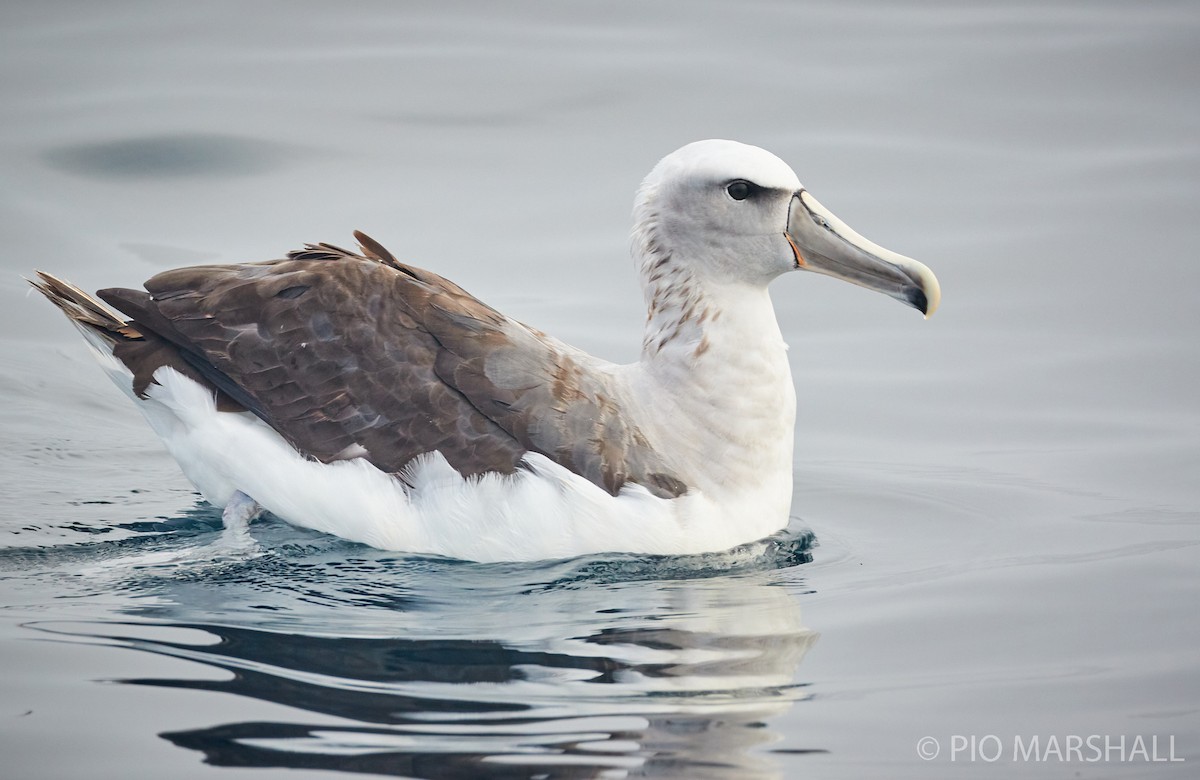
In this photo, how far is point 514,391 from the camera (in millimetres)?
7312

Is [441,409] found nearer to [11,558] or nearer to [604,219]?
[11,558]

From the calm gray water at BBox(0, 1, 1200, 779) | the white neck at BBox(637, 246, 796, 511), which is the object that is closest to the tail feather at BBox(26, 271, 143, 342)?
the calm gray water at BBox(0, 1, 1200, 779)

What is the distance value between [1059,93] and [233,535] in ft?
33.7

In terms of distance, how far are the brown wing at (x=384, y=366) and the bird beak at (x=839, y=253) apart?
1.21 metres

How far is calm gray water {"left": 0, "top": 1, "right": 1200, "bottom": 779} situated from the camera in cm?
557

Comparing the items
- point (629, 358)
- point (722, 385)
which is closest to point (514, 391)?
point (722, 385)

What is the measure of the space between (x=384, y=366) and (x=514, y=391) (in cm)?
72

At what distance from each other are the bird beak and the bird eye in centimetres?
23

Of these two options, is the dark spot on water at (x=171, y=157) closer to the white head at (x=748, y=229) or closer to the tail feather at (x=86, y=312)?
the tail feather at (x=86, y=312)

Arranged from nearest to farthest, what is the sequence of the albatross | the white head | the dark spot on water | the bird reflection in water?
the bird reflection in water → the albatross → the white head → the dark spot on water

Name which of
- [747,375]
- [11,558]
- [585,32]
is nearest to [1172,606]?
[747,375]

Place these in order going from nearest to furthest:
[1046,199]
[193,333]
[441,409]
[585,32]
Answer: [441,409], [193,333], [1046,199], [585,32]

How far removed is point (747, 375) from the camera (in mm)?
7613

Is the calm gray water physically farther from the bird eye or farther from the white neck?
the bird eye
